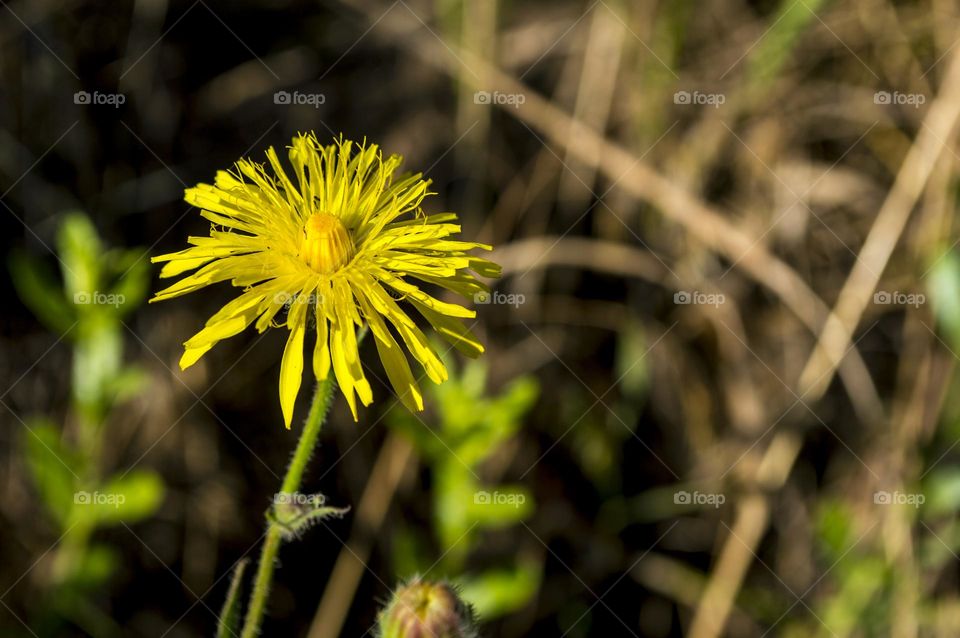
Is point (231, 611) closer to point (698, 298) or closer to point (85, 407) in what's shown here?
point (85, 407)

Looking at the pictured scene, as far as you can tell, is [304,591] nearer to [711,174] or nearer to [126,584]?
[126,584]

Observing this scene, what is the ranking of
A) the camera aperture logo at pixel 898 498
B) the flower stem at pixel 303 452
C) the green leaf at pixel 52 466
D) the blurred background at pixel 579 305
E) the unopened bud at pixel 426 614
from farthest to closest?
the blurred background at pixel 579 305 < the camera aperture logo at pixel 898 498 < the green leaf at pixel 52 466 < the unopened bud at pixel 426 614 < the flower stem at pixel 303 452

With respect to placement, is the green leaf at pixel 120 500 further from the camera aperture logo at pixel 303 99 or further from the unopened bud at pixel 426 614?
the camera aperture logo at pixel 303 99

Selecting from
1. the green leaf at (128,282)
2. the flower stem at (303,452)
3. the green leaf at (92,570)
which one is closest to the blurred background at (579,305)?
the green leaf at (92,570)

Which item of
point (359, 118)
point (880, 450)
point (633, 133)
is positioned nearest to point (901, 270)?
point (880, 450)

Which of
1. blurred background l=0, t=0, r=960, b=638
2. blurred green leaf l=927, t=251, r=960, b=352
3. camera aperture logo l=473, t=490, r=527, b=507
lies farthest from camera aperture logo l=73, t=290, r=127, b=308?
blurred green leaf l=927, t=251, r=960, b=352

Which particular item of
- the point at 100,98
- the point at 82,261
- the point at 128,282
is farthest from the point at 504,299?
the point at 100,98

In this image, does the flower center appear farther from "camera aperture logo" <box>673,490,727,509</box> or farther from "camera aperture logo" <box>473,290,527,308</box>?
"camera aperture logo" <box>673,490,727,509</box>
